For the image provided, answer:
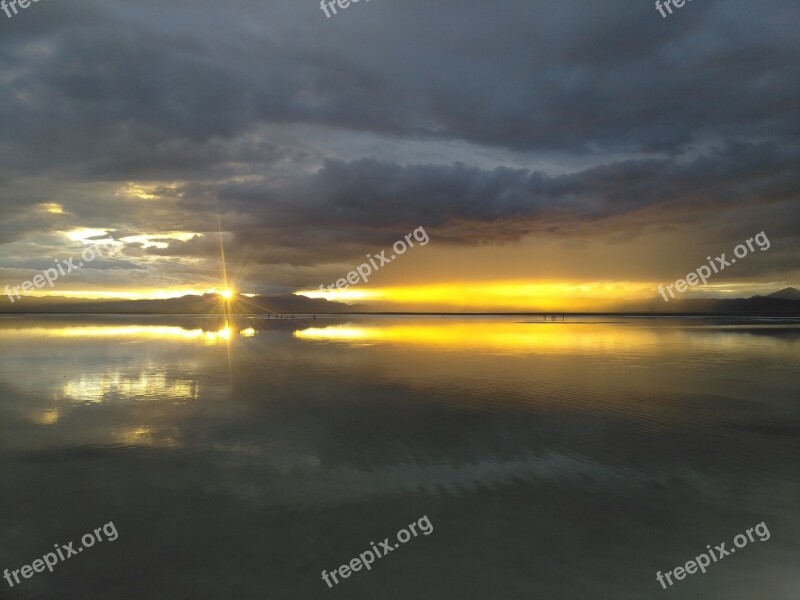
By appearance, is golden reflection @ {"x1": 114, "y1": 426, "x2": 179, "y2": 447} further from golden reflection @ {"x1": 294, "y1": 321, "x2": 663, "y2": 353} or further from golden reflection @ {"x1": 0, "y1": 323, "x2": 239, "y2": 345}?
golden reflection @ {"x1": 0, "y1": 323, "x2": 239, "y2": 345}

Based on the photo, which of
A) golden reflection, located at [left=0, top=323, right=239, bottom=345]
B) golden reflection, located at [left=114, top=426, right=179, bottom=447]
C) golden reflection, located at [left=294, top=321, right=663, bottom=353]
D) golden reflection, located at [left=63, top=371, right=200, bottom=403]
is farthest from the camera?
golden reflection, located at [left=0, top=323, right=239, bottom=345]

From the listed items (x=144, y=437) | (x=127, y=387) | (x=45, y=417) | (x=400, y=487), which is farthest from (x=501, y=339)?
(x=400, y=487)

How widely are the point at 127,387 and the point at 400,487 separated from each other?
60.7ft

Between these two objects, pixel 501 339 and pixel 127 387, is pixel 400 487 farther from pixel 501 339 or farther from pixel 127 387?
pixel 501 339

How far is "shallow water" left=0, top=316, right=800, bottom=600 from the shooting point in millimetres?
7977

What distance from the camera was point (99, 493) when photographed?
10945mm

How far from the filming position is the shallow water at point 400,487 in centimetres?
798

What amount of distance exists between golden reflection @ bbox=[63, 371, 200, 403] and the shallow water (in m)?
0.22

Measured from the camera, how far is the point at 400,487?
37.7 ft

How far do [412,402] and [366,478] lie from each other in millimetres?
8980

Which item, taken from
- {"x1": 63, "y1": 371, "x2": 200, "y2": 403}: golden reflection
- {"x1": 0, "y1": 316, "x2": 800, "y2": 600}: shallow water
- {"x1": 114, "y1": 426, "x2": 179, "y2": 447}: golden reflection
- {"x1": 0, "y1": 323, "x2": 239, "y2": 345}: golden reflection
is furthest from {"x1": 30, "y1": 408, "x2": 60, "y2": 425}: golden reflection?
{"x1": 0, "y1": 323, "x2": 239, "y2": 345}: golden reflection

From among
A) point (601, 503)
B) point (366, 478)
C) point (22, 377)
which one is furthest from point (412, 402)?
point (22, 377)

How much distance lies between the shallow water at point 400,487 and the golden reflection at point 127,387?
0.73ft

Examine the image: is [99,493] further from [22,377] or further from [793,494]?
[22,377]
